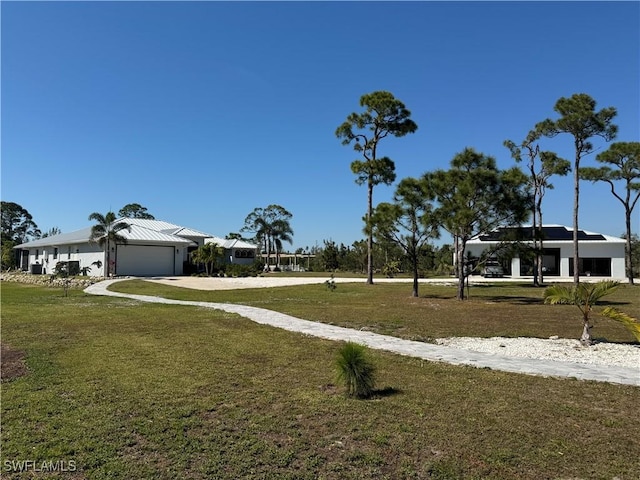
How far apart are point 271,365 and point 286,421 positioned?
2542 mm

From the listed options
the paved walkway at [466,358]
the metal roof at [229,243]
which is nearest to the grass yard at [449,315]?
the paved walkway at [466,358]

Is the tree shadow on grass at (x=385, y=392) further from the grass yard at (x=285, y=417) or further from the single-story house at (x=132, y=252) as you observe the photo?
the single-story house at (x=132, y=252)

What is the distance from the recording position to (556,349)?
8.48 m

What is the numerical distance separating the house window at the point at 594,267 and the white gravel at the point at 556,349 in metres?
35.3

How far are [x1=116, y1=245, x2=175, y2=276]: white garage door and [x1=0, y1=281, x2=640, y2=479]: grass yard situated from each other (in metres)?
30.0

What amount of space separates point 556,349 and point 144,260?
35.8 metres

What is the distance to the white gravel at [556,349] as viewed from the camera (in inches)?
302

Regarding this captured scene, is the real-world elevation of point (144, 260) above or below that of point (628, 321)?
above

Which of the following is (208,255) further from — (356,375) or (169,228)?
(356,375)

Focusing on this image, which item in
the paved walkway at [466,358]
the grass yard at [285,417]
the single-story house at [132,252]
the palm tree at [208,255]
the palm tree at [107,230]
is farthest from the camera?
the palm tree at [208,255]

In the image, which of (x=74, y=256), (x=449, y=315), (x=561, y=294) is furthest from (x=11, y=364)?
(x=74, y=256)

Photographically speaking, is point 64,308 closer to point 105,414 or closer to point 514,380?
point 105,414

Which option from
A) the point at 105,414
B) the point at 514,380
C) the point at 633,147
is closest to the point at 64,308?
the point at 105,414
